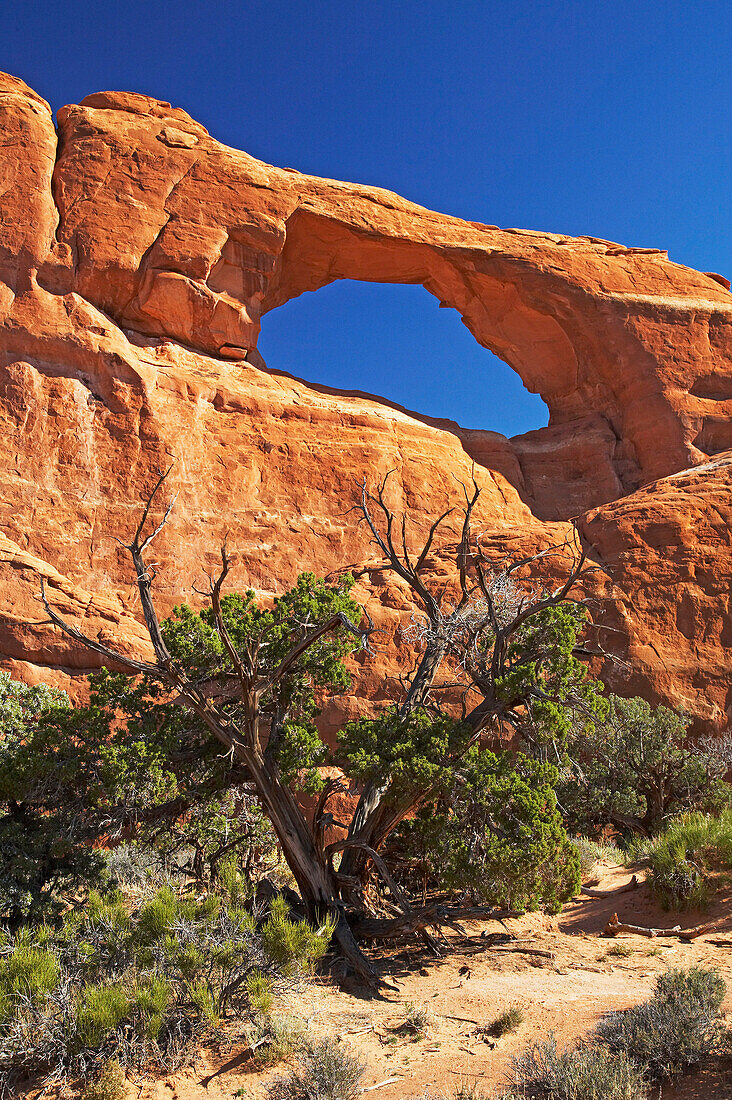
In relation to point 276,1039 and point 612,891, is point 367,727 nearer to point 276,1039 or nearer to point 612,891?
point 276,1039

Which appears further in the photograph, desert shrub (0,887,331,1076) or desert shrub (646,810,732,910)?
desert shrub (646,810,732,910)

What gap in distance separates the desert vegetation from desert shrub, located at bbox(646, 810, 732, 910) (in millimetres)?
37

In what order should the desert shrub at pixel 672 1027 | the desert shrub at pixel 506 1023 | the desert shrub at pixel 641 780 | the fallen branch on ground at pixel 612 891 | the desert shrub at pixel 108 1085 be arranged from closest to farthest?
the desert shrub at pixel 672 1027 → the desert shrub at pixel 108 1085 → the desert shrub at pixel 506 1023 → the fallen branch on ground at pixel 612 891 → the desert shrub at pixel 641 780

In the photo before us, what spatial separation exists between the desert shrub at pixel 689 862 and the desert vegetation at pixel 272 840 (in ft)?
0.12

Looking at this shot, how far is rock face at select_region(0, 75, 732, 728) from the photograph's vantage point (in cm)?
1747

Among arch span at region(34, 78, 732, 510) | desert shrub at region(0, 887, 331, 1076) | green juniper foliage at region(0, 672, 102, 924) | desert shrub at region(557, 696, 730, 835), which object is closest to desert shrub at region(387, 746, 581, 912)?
A: desert shrub at region(0, 887, 331, 1076)

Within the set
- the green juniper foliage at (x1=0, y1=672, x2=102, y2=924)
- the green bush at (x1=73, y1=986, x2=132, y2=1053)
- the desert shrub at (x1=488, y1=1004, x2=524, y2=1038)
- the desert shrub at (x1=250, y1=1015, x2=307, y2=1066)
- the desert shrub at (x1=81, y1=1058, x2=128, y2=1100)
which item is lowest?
the desert shrub at (x1=488, y1=1004, x2=524, y2=1038)

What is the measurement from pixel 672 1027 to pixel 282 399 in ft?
64.9

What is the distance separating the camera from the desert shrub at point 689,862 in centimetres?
958

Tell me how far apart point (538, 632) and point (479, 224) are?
21.2 metres

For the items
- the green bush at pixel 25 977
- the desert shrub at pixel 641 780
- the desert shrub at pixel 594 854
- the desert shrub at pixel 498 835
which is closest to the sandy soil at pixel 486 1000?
the desert shrub at pixel 498 835

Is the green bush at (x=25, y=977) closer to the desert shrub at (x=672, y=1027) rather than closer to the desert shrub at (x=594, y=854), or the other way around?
the desert shrub at (x=672, y=1027)

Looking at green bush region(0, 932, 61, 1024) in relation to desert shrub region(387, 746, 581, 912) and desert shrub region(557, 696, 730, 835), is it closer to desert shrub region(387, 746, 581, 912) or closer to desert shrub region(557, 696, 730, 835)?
desert shrub region(387, 746, 581, 912)

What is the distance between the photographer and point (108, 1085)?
5773 mm
